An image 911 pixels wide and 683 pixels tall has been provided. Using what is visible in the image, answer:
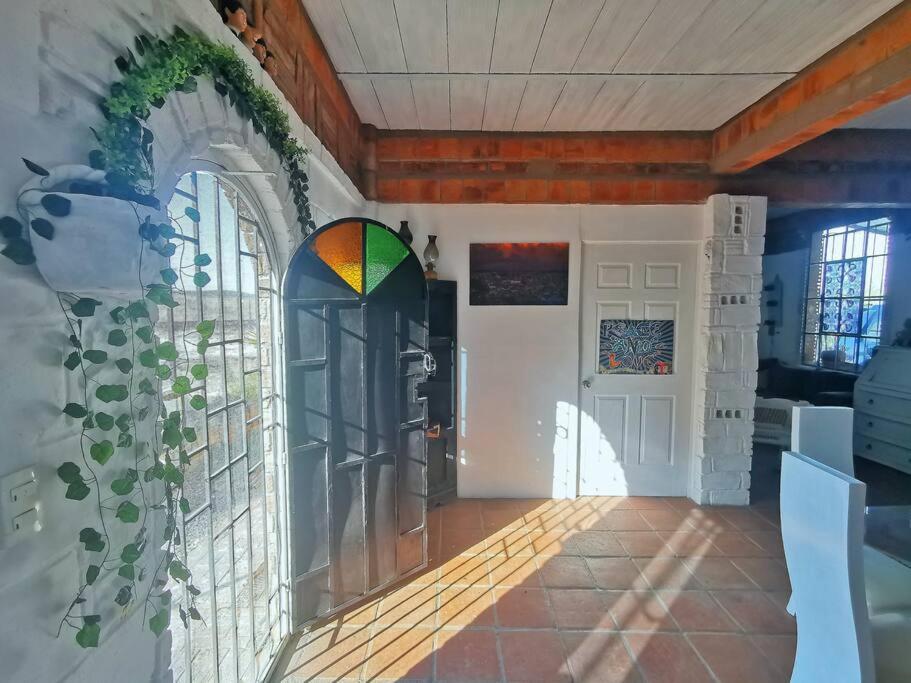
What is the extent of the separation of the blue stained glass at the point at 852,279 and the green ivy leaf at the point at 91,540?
269 inches

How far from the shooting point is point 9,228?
63 centimetres

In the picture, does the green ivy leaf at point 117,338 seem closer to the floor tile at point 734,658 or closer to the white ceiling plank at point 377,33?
the white ceiling plank at point 377,33

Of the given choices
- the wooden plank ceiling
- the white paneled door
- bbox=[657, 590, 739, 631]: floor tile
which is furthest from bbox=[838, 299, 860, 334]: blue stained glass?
bbox=[657, 590, 739, 631]: floor tile

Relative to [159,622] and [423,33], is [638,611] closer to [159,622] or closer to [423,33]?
[159,622]

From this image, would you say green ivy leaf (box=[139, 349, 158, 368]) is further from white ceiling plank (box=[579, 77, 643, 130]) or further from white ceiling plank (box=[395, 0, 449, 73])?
white ceiling plank (box=[579, 77, 643, 130])

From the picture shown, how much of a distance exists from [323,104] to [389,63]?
1.34 feet

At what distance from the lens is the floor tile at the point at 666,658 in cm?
182

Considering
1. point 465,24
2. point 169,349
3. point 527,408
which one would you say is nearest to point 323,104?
point 465,24

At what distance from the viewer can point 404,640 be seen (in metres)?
2.02

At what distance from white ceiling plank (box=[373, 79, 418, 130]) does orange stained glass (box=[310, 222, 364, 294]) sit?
0.97m

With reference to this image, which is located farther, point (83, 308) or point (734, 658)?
point (734, 658)

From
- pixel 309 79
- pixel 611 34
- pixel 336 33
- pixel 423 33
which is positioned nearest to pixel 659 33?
pixel 611 34

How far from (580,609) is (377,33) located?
3.00 m

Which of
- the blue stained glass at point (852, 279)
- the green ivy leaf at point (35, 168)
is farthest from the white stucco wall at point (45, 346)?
the blue stained glass at point (852, 279)
